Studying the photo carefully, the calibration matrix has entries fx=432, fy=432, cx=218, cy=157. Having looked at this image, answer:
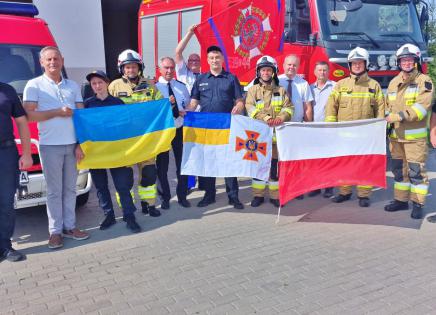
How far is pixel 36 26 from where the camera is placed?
19.1 ft

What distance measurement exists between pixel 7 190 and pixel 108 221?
133cm

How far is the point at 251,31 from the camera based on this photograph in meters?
6.86

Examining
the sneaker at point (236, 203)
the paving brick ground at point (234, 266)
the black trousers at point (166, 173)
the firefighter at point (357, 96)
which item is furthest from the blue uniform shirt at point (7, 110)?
the firefighter at point (357, 96)

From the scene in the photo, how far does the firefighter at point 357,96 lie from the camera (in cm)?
566

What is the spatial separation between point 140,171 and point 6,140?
5.77ft

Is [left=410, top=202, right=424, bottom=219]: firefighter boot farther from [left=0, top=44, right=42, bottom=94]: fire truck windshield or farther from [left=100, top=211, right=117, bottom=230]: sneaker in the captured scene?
[left=0, top=44, right=42, bottom=94]: fire truck windshield

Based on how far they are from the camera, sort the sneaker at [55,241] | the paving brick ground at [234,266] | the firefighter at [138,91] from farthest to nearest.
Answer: the firefighter at [138,91] < the sneaker at [55,241] < the paving brick ground at [234,266]

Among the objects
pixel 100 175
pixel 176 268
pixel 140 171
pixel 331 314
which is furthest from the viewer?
pixel 140 171

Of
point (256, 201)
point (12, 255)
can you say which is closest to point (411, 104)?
point (256, 201)

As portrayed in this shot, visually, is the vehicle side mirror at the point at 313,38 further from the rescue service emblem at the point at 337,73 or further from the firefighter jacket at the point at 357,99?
the firefighter jacket at the point at 357,99

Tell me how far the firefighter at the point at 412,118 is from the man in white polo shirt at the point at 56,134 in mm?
3800

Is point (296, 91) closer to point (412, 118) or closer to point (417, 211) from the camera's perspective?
point (412, 118)

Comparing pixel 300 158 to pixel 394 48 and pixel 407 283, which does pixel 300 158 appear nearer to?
pixel 407 283

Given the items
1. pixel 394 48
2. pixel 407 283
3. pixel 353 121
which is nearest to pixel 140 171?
pixel 353 121
